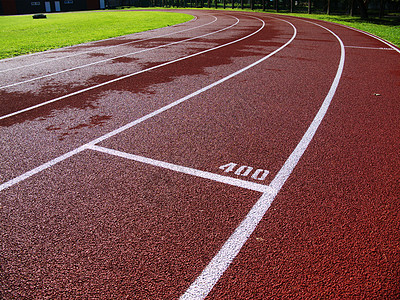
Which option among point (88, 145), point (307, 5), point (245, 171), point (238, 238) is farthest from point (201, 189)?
point (307, 5)

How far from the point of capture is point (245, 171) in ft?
14.6

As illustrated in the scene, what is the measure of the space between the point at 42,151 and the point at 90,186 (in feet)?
5.09

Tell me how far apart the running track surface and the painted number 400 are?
0.03 m

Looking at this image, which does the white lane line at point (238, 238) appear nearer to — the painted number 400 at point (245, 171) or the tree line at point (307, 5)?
the painted number 400 at point (245, 171)

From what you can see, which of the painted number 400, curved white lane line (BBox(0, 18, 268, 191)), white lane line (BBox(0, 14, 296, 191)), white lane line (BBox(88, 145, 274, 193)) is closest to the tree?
white lane line (BBox(0, 14, 296, 191))

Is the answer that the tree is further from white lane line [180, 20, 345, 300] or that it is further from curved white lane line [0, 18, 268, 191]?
white lane line [180, 20, 345, 300]

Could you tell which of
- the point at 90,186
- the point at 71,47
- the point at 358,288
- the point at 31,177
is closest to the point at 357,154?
the point at 358,288

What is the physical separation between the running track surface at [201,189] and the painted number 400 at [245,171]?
3cm

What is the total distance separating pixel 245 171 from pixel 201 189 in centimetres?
75

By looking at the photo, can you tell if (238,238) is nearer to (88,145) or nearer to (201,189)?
(201,189)

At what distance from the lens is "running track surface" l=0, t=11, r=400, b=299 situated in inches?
110

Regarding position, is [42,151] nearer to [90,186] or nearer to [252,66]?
[90,186]

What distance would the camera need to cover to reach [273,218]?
3.53 m

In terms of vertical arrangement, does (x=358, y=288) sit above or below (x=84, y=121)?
below
